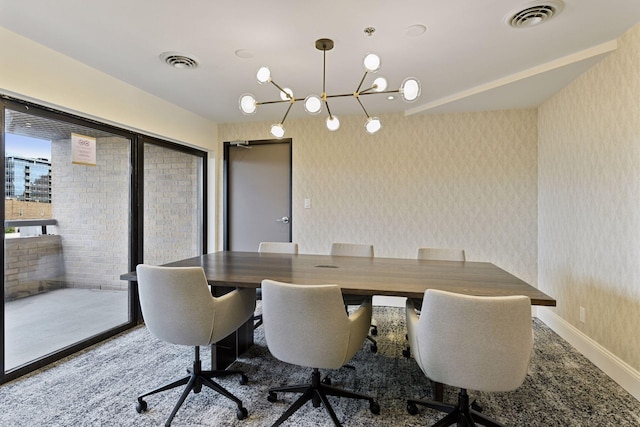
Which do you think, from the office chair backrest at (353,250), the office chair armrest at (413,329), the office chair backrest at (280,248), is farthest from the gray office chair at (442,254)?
the office chair backrest at (280,248)

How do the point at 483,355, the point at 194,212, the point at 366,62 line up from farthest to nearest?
the point at 194,212, the point at 366,62, the point at 483,355

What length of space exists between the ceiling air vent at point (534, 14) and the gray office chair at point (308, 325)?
201 centimetres

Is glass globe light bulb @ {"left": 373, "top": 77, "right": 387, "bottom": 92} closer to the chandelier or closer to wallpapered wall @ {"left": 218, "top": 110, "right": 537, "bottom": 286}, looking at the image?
the chandelier

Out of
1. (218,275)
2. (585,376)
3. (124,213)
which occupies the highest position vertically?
(124,213)

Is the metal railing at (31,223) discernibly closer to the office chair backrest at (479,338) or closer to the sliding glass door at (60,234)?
the sliding glass door at (60,234)

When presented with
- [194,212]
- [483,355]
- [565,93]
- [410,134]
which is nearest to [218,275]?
[483,355]

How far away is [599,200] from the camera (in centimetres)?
250

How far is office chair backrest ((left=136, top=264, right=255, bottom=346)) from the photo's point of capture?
1.75m

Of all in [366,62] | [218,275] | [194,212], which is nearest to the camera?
[366,62]

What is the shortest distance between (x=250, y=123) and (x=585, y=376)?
4.46m

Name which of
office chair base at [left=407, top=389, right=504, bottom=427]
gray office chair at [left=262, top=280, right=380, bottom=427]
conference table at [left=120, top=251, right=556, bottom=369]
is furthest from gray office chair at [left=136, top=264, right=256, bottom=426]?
office chair base at [left=407, top=389, right=504, bottom=427]

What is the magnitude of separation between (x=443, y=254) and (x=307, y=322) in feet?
5.69

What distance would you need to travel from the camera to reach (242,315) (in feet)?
6.81

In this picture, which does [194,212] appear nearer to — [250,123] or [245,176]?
[245,176]
